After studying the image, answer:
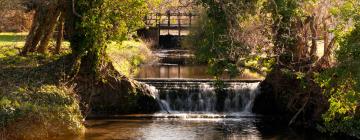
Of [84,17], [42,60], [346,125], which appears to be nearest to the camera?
[346,125]

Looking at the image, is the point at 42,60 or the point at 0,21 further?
the point at 0,21

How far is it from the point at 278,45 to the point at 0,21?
20.4m

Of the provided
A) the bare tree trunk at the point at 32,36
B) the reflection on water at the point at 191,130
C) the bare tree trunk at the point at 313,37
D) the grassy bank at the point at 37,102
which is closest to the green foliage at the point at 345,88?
the reflection on water at the point at 191,130

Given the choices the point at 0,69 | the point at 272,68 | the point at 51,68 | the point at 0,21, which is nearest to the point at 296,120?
the point at 272,68

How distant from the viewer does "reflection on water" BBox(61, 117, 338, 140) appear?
22.8 m

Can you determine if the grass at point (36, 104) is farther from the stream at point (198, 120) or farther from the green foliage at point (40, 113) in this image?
the stream at point (198, 120)

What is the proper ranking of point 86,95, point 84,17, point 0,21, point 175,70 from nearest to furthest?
point 84,17, point 86,95, point 0,21, point 175,70

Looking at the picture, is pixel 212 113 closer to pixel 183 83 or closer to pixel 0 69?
pixel 183 83

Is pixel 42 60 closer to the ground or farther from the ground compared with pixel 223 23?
closer to the ground

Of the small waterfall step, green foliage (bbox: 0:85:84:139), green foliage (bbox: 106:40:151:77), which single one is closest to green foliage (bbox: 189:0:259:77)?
the small waterfall step

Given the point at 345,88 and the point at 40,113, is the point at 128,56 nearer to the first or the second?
the point at 40,113

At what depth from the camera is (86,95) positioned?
26.4 metres

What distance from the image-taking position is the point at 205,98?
95.2 feet

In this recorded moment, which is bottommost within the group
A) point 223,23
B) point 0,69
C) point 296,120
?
point 296,120
